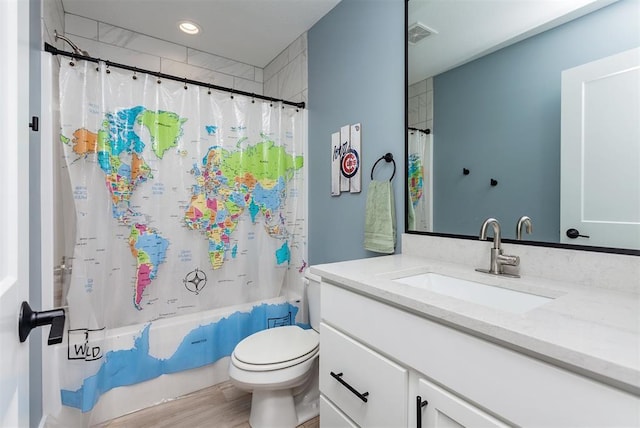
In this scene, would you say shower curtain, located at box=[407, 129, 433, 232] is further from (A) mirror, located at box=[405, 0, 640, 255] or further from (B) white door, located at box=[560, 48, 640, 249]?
(B) white door, located at box=[560, 48, 640, 249]

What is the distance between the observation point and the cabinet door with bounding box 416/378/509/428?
2.09ft

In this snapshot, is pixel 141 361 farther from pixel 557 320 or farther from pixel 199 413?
pixel 557 320

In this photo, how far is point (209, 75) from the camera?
2.55 m

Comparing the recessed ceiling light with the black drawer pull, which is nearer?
the black drawer pull

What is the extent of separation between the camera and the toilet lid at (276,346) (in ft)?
4.61

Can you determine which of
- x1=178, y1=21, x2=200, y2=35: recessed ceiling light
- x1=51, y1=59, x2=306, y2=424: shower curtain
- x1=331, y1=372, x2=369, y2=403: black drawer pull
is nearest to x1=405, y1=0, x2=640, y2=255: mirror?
x1=331, y1=372, x2=369, y2=403: black drawer pull

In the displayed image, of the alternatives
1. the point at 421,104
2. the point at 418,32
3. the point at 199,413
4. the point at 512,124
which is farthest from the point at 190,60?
the point at 199,413

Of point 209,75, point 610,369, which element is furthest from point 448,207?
point 209,75

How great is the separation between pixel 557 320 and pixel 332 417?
81 cm

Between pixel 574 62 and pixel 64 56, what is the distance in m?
2.19

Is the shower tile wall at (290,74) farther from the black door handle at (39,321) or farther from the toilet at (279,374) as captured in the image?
the black door handle at (39,321)

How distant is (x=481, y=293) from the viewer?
1.02 m

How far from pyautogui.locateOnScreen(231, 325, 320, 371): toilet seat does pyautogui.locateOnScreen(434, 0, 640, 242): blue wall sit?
2.88 feet

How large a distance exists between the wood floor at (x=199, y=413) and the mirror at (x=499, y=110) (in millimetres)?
1365
